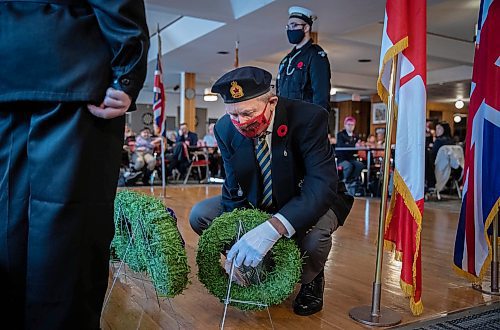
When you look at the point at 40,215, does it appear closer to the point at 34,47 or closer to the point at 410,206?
the point at 34,47

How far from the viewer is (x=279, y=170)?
1.66 m

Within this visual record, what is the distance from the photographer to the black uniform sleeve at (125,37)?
98 centimetres

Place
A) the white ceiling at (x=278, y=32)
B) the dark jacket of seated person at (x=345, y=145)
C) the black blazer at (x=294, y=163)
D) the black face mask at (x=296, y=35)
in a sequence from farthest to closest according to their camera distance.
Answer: the dark jacket of seated person at (x=345, y=145) → the white ceiling at (x=278, y=32) → the black face mask at (x=296, y=35) → the black blazer at (x=294, y=163)

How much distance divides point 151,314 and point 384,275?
1.21 metres

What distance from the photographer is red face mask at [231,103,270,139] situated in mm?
1556

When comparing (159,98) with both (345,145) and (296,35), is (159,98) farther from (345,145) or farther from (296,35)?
(296,35)

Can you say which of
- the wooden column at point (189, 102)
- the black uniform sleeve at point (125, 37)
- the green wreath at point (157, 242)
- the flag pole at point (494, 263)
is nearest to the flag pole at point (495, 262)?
the flag pole at point (494, 263)

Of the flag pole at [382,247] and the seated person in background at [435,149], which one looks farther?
the seated person in background at [435,149]

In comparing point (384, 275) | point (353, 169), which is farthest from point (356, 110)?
point (384, 275)

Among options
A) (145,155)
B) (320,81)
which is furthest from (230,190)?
(145,155)

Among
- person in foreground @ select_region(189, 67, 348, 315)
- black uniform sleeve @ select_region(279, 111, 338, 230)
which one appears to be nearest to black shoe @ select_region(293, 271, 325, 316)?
person in foreground @ select_region(189, 67, 348, 315)

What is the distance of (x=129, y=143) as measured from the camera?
28.0ft

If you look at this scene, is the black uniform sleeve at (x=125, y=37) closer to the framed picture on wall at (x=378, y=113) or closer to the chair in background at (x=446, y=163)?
the chair in background at (x=446, y=163)

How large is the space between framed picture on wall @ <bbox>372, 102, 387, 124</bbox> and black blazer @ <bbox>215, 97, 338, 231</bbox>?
13607 mm
